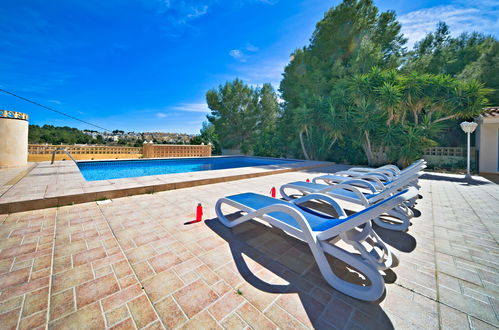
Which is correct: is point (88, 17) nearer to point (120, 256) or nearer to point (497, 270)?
point (120, 256)

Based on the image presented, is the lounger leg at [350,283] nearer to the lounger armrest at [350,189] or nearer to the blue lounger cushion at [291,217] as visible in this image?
the blue lounger cushion at [291,217]

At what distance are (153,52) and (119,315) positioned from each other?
2343cm

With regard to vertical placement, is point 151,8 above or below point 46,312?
above

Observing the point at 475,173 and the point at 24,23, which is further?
the point at 24,23

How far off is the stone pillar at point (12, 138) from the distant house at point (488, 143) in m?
23.7

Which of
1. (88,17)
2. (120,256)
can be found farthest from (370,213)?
(88,17)

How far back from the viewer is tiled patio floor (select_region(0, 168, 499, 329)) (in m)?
1.54

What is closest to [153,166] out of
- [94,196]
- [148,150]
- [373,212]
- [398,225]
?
[148,150]

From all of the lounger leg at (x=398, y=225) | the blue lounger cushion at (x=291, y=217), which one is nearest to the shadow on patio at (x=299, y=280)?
the blue lounger cushion at (x=291, y=217)

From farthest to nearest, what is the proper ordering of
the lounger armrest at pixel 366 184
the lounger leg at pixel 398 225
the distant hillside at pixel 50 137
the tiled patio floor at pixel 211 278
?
the distant hillside at pixel 50 137, the lounger armrest at pixel 366 184, the lounger leg at pixel 398 225, the tiled patio floor at pixel 211 278

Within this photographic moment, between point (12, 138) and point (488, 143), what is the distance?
959 inches

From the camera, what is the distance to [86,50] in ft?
65.0

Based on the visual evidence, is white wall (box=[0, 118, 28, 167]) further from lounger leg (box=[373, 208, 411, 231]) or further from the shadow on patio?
lounger leg (box=[373, 208, 411, 231])

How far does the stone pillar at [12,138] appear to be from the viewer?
842cm
